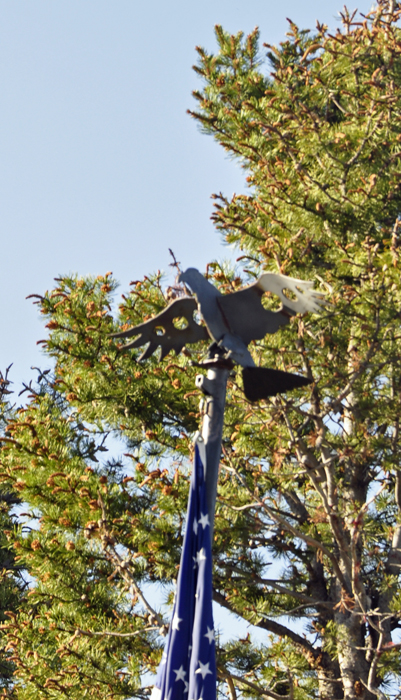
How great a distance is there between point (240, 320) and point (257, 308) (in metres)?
0.10

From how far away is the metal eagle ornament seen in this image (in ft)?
10.2

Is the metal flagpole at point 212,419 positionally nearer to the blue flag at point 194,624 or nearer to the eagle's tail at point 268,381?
the blue flag at point 194,624

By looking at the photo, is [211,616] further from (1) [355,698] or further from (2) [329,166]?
(2) [329,166]

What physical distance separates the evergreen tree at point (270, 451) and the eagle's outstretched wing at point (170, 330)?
220 cm

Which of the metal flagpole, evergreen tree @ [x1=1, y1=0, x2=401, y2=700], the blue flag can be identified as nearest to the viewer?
the blue flag

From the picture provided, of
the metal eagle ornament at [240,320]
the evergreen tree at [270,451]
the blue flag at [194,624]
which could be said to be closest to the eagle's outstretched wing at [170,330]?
the metal eagle ornament at [240,320]

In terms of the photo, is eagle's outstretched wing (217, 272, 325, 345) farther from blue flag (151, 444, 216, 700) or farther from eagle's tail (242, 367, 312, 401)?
blue flag (151, 444, 216, 700)

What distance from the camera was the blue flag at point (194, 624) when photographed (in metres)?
2.75

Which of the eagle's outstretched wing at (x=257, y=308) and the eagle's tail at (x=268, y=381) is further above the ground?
the eagle's outstretched wing at (x=257, y=308)

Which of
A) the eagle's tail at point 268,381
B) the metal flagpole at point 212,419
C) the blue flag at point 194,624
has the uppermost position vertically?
the eagle's tail at point 268,381

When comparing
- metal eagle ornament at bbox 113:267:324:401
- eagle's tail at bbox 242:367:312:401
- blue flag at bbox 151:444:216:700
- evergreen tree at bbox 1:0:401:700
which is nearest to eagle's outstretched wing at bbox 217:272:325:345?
metal eagle ornament at bbox 113:267:324:401

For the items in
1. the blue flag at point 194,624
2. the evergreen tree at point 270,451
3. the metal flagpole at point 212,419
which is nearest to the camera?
the blue flag at point 194,624

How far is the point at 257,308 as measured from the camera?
322cm

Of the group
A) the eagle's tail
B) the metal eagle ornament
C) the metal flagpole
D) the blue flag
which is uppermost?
the metal eagle ornament
